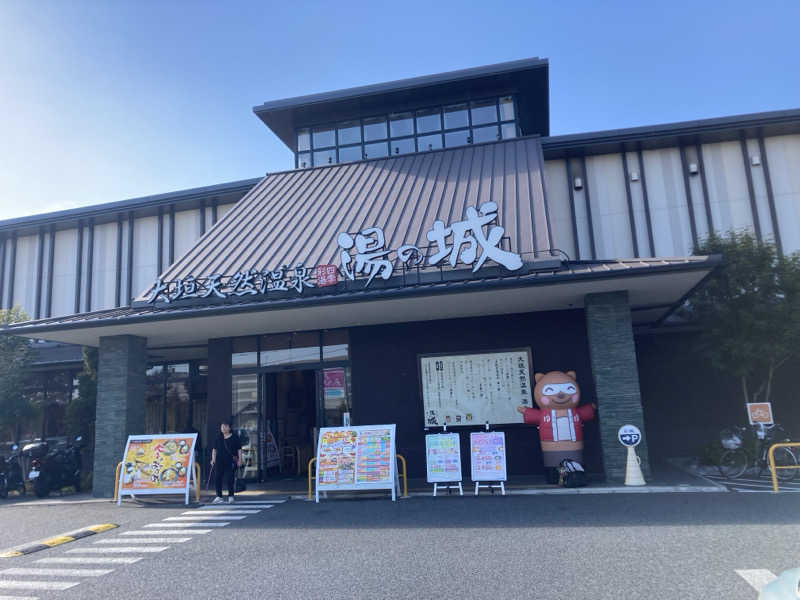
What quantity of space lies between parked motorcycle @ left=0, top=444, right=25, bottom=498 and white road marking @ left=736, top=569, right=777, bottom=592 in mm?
16776

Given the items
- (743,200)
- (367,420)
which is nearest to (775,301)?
(743,200)

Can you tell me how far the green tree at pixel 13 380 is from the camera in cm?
1611

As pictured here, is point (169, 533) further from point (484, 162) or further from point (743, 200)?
point (743, 200)

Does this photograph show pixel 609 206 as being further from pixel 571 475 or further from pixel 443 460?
pixel 443 460

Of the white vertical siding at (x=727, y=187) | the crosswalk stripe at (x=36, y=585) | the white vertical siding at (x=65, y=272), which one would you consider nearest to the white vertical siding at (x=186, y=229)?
the white vertical siding at (x=65, y=272)

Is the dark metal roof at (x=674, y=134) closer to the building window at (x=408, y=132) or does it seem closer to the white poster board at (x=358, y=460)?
the building window at (x=408, y=132)

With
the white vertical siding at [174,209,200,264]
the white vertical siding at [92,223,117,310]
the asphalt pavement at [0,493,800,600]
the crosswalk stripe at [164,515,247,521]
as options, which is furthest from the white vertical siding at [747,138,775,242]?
the white vertical siding at [92,223,117,310]

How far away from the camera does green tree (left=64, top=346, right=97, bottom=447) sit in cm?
1609

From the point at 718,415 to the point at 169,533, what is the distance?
14.2m

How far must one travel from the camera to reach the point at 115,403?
13.5m

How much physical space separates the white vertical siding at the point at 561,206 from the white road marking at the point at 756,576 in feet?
41.6

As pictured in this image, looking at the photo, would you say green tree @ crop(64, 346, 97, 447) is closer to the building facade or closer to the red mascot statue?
the building facade

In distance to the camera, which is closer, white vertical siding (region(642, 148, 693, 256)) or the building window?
white vertical siding (region(642, 148, 693, 256))

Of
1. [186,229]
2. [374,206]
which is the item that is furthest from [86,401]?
[374,206]
